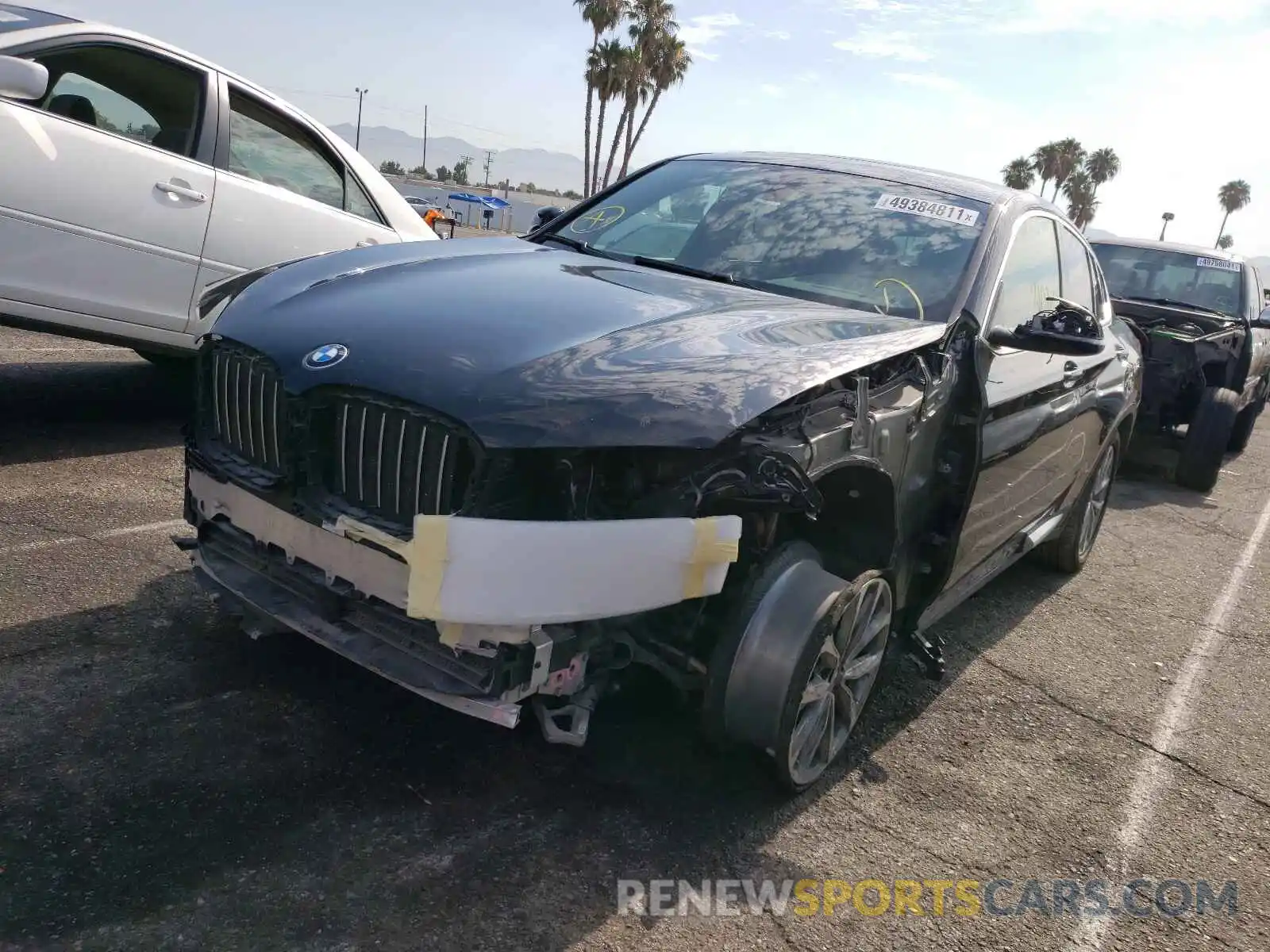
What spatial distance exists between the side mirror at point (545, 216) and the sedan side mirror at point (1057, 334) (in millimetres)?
1919

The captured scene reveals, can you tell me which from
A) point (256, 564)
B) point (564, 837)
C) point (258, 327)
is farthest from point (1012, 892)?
point (258, 327)

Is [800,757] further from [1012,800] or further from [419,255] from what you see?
[419,255]

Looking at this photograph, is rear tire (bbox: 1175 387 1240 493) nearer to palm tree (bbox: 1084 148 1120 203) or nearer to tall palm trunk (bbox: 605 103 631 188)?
tall palm trunk (bbox: 605 103 631 188)

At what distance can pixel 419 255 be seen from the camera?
131 inches

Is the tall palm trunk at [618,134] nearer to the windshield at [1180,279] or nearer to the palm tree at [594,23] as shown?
the palm tree at [594,23]

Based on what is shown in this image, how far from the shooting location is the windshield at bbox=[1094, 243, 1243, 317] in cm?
904

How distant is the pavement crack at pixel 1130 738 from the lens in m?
3.40

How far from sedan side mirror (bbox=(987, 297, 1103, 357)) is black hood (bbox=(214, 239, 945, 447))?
415 millimetres

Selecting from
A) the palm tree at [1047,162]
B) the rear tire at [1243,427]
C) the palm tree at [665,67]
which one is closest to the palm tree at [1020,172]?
the palm tree at [1047,162]

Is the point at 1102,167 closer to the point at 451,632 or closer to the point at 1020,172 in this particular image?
the point at 1020,172

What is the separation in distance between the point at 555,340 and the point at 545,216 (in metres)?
2.18

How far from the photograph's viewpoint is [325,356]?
2.54 meters

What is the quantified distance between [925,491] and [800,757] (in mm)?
901

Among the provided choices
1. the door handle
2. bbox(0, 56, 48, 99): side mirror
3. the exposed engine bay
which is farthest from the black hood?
the exposed engine bay
